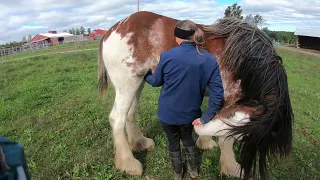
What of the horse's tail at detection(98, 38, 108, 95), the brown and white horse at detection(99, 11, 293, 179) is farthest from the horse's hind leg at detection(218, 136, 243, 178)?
the horse's tail at detection(98, 38, 108, 95)

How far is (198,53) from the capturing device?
10.5 ft

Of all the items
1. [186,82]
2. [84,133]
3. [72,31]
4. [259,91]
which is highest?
[72,31]

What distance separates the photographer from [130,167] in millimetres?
3932

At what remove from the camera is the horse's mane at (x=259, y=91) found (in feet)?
10.8

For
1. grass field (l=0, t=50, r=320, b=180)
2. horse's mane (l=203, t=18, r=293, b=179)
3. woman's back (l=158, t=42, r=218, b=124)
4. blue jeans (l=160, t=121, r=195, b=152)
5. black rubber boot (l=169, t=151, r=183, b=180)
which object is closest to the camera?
woman's back (l=158, t=42, r=218, b=124)

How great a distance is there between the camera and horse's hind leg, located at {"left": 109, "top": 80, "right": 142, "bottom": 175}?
395 centimetres

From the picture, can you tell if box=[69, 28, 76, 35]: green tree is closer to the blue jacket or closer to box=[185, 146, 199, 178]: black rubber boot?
box=[185, 146, 199, 178]: black rubber boot

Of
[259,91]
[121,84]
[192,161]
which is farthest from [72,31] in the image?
[259,91]

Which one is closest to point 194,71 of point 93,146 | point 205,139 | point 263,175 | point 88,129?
point 263,175

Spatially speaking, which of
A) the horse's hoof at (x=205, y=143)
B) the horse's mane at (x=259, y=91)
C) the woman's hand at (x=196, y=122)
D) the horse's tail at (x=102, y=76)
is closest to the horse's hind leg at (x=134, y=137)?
the horse's tail at (x=102, y=76)

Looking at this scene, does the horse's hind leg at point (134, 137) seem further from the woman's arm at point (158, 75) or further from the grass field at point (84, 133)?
the woman's arm at point (158, 75)

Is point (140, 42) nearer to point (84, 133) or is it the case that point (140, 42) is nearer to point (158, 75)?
point (158, 75)

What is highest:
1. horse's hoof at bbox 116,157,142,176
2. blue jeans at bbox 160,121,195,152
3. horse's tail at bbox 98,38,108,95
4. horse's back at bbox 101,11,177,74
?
horse's back at bbox 101,11,177,74

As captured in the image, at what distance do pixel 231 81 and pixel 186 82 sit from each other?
637 millimetres
